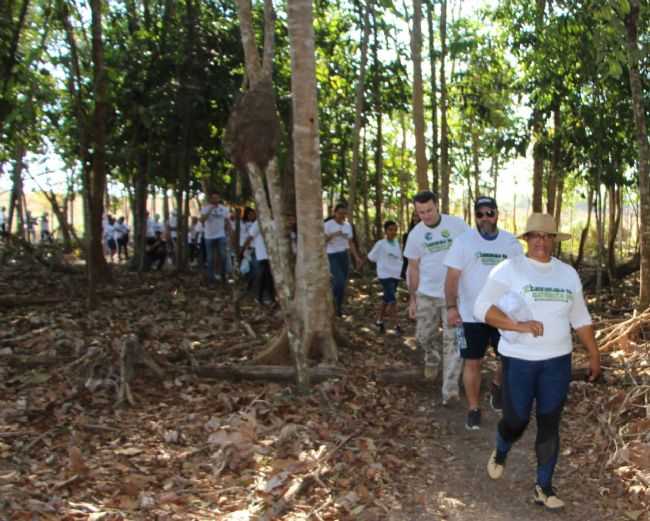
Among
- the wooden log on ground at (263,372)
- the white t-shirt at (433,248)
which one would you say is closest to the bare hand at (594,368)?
the white t-shirt at (433,248)

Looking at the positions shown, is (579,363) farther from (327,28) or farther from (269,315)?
(327,28)

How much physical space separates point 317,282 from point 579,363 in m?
2.91

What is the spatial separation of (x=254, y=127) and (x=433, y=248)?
2122mm

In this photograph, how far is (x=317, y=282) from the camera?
25.2 ft

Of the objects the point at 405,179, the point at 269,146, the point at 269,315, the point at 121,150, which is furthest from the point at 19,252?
the point at 405,179

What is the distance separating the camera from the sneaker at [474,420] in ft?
21.0

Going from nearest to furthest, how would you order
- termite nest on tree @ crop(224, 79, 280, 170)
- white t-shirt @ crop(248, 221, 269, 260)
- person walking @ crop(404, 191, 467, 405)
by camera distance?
1. termite nest on tree @ crop(224, 79, 280, 170)
2. person walking @ crop(404, 191, 467, 405)
3. white t-shirt @ crop(248, 221, 269, 260)

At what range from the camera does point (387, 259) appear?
36.3 ft

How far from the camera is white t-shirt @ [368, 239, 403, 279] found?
11.1m

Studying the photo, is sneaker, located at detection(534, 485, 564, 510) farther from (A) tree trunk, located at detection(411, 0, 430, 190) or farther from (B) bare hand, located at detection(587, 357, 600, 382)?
(A) tree trunk, located at detection(411, 0, 430, 190)

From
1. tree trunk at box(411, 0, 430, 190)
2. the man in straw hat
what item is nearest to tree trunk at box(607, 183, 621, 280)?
tree trunk at box(411, 0, 430, 190)

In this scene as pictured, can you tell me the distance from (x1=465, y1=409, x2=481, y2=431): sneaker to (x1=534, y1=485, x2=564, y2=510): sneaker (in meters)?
1.45

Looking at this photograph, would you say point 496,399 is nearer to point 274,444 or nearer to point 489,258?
point 489,258

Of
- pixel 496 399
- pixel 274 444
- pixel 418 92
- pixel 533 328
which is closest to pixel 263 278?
pixel 418 92
